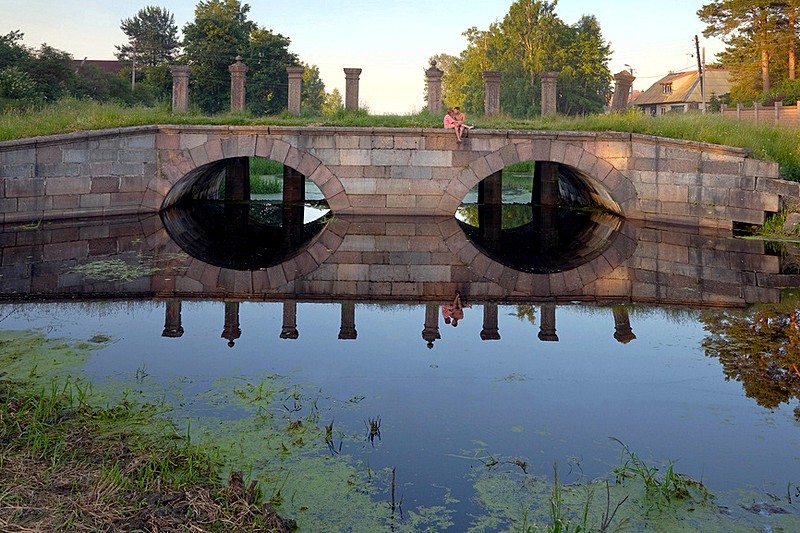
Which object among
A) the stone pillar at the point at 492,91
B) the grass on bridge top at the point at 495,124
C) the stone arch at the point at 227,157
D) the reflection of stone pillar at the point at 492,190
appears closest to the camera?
the grass on bridge top at the point at 495,124

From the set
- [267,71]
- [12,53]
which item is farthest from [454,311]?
[267,71]

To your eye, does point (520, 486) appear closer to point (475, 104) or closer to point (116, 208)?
point (116, 208)

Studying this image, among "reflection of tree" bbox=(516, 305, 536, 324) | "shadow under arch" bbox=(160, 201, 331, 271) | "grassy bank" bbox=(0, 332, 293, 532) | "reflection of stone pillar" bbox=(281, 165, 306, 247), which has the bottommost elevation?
"grassy bank" bbox=(0, 332, 293, 532)

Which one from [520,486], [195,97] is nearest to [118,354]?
[520,486]

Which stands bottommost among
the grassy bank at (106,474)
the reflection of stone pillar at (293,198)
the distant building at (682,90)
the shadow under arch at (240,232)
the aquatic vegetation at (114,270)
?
the grassy bank at (106,474)

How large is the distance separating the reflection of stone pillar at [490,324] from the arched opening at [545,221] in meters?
2.58

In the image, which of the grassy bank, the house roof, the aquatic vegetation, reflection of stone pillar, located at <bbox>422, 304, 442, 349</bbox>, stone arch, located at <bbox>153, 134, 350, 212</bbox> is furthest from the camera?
the house roof

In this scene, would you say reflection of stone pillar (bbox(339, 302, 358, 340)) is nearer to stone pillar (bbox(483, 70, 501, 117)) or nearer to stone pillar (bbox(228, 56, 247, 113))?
stone pillar (bbox(228, 56, 247, 113))

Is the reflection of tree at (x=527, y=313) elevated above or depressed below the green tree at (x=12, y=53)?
below

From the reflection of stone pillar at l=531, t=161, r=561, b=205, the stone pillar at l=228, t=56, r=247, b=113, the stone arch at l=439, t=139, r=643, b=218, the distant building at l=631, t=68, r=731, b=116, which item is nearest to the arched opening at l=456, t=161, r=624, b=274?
the reflection of stone pillar at l=531, t=161, r=561, b=205

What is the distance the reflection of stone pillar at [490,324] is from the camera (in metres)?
8.33

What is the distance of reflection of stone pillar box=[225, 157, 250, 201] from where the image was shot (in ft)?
70.5

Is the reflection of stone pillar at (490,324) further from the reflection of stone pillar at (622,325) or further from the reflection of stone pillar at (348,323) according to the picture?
the reflection of stone pillar at (348,323)

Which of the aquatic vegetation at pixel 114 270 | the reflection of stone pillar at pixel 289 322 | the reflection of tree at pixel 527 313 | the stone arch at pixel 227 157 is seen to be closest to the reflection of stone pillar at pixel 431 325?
the reflection of tree at pixel 527 313
